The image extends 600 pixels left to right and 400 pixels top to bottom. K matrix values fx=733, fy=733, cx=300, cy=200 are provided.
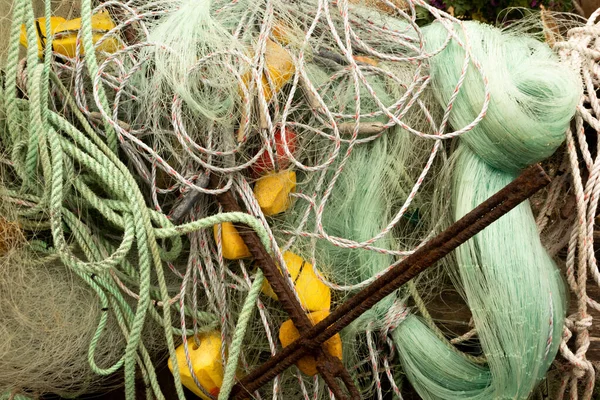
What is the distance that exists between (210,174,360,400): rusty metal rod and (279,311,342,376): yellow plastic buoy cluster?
0.10 feet

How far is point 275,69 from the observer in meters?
1.78

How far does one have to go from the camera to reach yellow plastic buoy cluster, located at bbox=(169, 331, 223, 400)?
1.84m

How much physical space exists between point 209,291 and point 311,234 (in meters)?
0.31

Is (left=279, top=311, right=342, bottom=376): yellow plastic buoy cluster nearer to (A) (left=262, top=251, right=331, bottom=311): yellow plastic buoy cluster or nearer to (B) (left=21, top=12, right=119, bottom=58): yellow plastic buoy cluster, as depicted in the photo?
(A) (left=262, top=251, right=331, bottom=311): yellow plastic buoy cluster

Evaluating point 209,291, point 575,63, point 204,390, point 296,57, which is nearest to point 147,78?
point 296,57

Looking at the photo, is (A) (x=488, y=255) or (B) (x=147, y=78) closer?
(A) (x=488, y=255)

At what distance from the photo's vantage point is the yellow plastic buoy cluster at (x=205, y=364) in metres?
1.84

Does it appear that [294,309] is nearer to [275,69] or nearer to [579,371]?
[275,69]

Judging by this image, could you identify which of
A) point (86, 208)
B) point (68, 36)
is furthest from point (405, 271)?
point (68, 36)

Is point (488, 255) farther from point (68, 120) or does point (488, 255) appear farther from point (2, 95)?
point (2, 95)

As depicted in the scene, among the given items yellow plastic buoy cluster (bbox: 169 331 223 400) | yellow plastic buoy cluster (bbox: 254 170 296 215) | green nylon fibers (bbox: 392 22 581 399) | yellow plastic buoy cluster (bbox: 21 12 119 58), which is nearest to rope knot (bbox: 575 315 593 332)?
green nylon fibers (bbox: 392 22 581 399)

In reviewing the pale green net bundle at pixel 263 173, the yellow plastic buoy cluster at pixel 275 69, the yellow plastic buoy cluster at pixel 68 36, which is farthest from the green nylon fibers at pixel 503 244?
the yellow plastic buoy cluster at pixel 68 36

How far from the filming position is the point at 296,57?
1.85 m

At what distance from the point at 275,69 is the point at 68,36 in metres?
0.57
